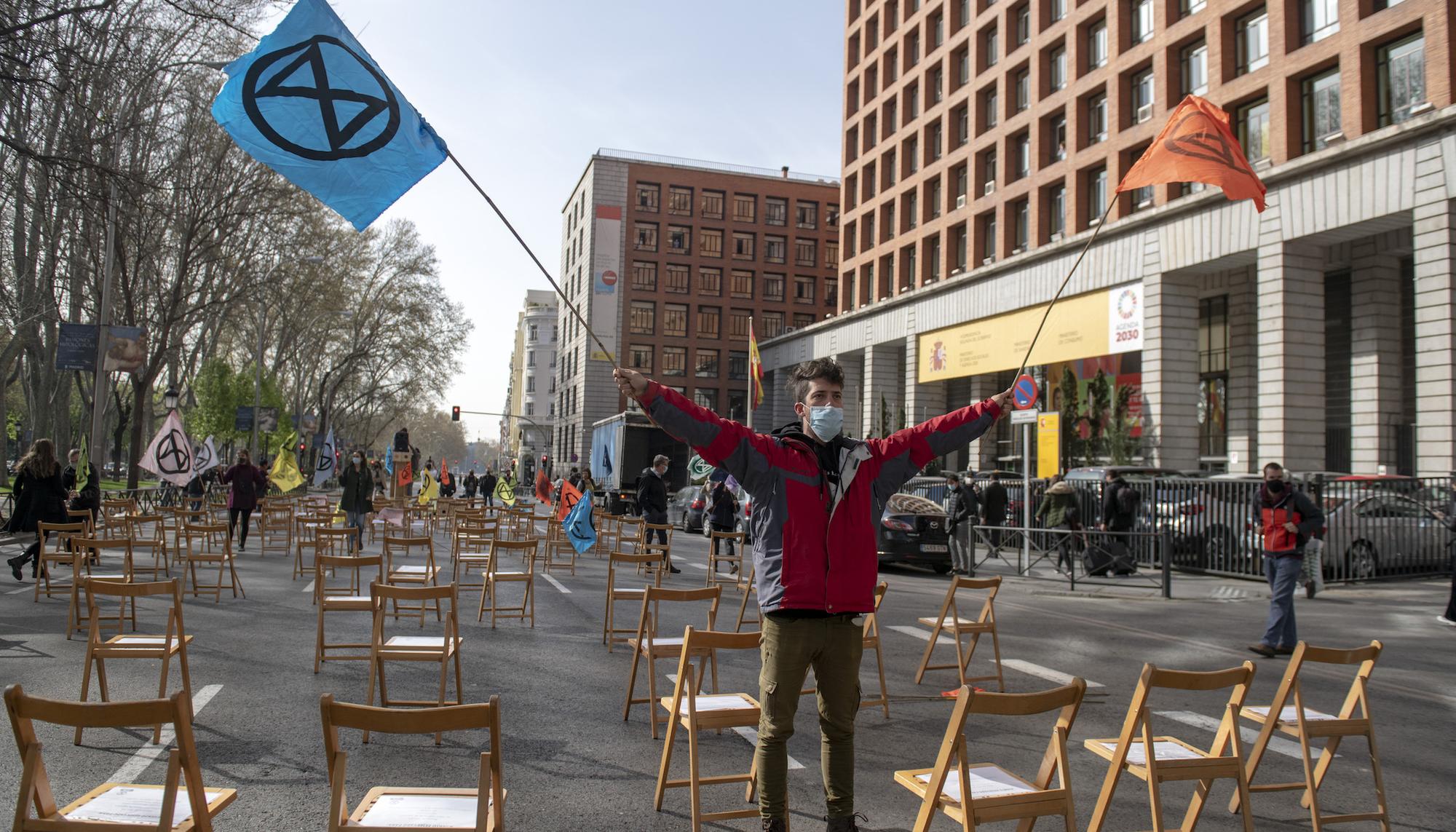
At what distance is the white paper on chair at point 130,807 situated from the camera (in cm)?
313

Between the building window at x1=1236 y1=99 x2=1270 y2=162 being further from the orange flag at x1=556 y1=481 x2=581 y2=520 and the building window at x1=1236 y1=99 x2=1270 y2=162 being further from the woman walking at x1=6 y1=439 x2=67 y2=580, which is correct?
the woman walking at x1=6 y1=439 x2=67 y2=580

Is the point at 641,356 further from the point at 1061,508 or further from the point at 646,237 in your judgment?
the point at 1061,508

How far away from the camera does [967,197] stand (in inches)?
1566

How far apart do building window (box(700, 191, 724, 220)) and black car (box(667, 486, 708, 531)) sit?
4497 centimetres

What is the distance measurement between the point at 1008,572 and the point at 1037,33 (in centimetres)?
2538

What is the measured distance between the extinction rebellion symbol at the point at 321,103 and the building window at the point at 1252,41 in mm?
27213

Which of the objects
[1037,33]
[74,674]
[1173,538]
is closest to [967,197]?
[1037,33]

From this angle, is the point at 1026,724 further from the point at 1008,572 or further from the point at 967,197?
the point at 967,197

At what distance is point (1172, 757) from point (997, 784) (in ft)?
3.31

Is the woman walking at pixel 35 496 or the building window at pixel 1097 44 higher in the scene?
the building window at pixel 1097 44

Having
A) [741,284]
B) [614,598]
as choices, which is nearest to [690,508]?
[614,598]

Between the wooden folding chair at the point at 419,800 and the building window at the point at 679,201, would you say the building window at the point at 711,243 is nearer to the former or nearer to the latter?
the building window at the point at 679,201

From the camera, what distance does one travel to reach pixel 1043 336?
3375 cm

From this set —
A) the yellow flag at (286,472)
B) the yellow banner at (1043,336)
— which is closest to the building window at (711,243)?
the yellow banner at (1043,336)
